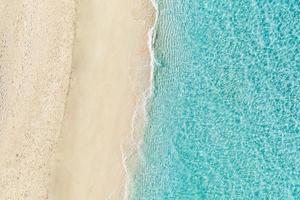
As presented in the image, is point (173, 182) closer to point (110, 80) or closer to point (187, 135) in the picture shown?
point (187, 135)

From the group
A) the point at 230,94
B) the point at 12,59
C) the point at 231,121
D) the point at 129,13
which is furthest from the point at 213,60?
the point at 12,59

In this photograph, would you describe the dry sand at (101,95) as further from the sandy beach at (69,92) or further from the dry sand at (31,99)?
the dry sand at (31,99)

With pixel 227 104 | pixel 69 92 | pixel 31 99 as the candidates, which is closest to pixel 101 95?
pixel 69 92

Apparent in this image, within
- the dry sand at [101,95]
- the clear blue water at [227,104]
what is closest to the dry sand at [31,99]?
the dry sand at [101,95]

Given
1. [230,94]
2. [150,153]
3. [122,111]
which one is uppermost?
[230,94]

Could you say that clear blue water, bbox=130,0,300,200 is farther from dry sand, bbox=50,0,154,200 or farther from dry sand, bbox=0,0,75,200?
dry sand, bbox=0,0,75,200

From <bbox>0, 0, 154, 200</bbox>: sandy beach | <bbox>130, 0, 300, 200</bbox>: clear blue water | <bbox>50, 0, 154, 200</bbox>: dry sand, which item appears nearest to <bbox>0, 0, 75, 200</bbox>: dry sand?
<bbox>0, 0, 154, 200</bbox>: sandy beach
